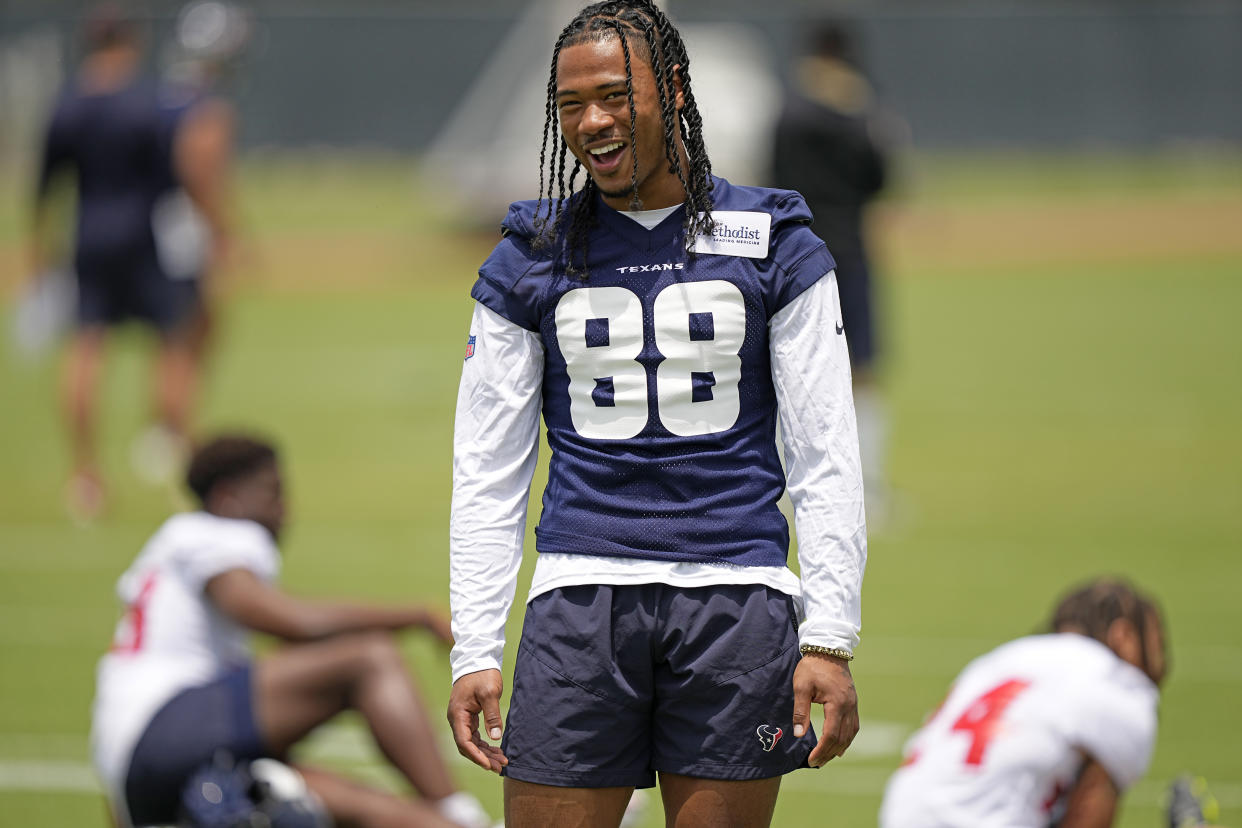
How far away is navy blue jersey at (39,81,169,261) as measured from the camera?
31.4 feet

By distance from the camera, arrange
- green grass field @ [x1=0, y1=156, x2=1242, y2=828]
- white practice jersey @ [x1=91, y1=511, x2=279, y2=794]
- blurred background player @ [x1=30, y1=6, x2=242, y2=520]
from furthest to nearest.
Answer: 1. blurred background player @ [x1=30, y1=6, x2=242, y2=520]
2. green grass field @ [x1=0, y1=156, x2=1242, y2=828]
3. white practice jersey @ [x1=91, y1=511, x2=279, y2=794]

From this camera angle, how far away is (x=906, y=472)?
10.5m

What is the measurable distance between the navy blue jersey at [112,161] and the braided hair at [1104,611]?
690cm

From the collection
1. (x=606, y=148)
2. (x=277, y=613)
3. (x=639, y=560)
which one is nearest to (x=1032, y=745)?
(x=639, y=560)

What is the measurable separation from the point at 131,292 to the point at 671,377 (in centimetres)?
748

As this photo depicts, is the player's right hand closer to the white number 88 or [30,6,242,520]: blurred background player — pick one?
the white number 88

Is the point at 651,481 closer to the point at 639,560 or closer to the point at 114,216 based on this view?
the point at 639,560

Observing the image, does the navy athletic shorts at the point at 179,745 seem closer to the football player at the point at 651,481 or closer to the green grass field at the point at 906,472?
the green grass field at the point at 906,472

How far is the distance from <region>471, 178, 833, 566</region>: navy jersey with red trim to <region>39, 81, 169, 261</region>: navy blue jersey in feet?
23.4

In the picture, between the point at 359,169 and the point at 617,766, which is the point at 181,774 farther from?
the point at 359,169

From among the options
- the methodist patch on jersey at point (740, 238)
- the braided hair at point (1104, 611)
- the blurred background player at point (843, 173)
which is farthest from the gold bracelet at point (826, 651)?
the blurred background player at point (843, 173)

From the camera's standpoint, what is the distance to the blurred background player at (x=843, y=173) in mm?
8781

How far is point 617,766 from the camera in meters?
2.99

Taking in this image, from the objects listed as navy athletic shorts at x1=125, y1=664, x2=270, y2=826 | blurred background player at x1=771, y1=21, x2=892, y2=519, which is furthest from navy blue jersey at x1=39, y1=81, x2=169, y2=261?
navy athletic shorts at x1=125, y1=664, x2=270, y2=826
